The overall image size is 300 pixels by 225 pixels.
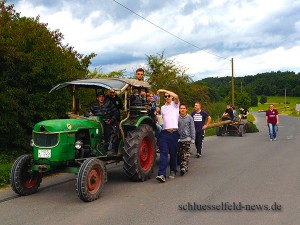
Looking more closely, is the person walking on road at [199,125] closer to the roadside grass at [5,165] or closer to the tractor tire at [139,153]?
the tractor tire at [139,153]

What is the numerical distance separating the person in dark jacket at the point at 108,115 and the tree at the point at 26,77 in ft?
8.99

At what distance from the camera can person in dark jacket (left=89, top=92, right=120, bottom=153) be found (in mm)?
8008

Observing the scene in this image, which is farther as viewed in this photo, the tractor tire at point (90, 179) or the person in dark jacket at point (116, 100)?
the person in dark jacket at point (116, 100)

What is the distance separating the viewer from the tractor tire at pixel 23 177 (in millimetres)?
6945

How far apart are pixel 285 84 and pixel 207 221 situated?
140376 millimetres

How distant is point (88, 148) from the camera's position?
7531 mm

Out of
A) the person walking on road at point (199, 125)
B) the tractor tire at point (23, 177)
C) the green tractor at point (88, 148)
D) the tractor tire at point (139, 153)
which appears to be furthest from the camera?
the person walking on road at point (199, 125)

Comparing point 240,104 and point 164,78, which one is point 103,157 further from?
point 240,104

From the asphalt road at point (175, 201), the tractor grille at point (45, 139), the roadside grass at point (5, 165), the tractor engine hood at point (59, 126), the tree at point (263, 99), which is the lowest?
the asphalt road at point (175, 201)

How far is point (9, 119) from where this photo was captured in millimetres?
9688

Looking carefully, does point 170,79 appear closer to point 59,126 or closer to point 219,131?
point 219,131

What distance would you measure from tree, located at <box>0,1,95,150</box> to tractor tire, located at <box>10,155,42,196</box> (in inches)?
108

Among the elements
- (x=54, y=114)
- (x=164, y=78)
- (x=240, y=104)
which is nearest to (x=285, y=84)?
(x=240, y=104)

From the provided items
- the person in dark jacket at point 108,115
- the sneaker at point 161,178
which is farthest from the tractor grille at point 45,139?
the sneaker at point 161,178
